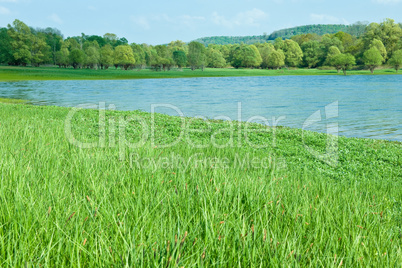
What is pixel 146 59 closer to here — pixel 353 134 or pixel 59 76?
pixel 59 76

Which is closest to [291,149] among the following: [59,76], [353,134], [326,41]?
[353,134]

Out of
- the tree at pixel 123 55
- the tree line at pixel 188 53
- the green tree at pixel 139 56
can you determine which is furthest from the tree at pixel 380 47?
the tree at pixel 123 55

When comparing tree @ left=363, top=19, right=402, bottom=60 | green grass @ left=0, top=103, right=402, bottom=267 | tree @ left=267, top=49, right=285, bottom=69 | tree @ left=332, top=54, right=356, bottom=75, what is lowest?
green grass @ left=0, top=103, right=402, bottom=267

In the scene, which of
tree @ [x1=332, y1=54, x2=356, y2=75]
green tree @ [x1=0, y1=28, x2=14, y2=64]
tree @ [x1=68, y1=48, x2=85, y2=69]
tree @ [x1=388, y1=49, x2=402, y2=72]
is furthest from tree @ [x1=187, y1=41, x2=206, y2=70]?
tree @ [x1=388, y1=49, x2=402, y2=72]

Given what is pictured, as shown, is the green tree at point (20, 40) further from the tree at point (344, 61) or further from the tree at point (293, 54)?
the tree at point (293, 54)

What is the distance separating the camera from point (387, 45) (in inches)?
3816

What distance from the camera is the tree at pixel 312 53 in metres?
117

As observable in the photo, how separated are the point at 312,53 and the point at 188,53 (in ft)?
152

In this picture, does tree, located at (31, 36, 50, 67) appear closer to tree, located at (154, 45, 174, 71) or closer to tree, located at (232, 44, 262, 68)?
tree, located at (154, 45, 174, 71)

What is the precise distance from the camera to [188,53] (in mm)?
104750

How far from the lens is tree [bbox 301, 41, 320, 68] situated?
117 metres

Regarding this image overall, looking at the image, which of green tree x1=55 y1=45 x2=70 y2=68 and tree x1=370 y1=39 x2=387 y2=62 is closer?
green tree x1=55 y1=45 x2=70 y2=68

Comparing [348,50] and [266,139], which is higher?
[348,50]

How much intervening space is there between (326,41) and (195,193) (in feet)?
417
